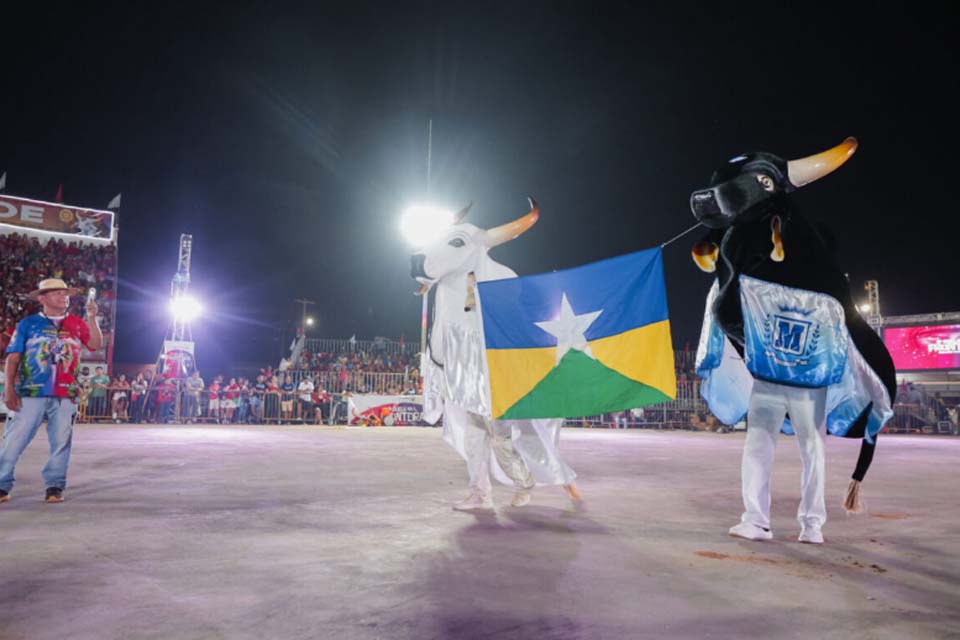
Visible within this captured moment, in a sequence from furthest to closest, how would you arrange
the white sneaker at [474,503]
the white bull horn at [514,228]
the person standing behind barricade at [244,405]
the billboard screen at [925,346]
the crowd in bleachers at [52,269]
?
the billboard screen at [925,346] < the crowd in bleachers at [52,269] < the person standing behind barricade at [244,405] < the white bull horn at [514,228] < the white sneaker at [474,503]

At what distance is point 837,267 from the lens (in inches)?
177

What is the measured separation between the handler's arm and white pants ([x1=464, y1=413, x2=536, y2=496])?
3758mm

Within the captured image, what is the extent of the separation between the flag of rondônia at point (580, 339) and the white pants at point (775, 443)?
0.64m

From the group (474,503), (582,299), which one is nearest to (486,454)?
(474,503)

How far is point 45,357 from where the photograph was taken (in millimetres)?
5207

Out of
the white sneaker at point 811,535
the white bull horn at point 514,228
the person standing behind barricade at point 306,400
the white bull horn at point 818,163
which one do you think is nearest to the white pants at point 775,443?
the white sneaker at point 811,535

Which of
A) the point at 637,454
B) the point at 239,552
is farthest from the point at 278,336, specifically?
the point at 239,552

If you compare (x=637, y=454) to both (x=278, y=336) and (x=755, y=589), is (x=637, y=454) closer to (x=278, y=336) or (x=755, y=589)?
(x=755, y=589)

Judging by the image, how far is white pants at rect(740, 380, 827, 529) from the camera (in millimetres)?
4109

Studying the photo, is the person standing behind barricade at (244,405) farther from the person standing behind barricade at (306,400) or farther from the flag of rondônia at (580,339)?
the flag of rondônia at (580,339)

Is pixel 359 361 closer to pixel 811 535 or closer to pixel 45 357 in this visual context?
pixel 45 357

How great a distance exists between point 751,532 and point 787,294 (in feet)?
5.43

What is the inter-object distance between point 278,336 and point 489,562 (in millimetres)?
34631

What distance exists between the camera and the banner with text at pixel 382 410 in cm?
1972
